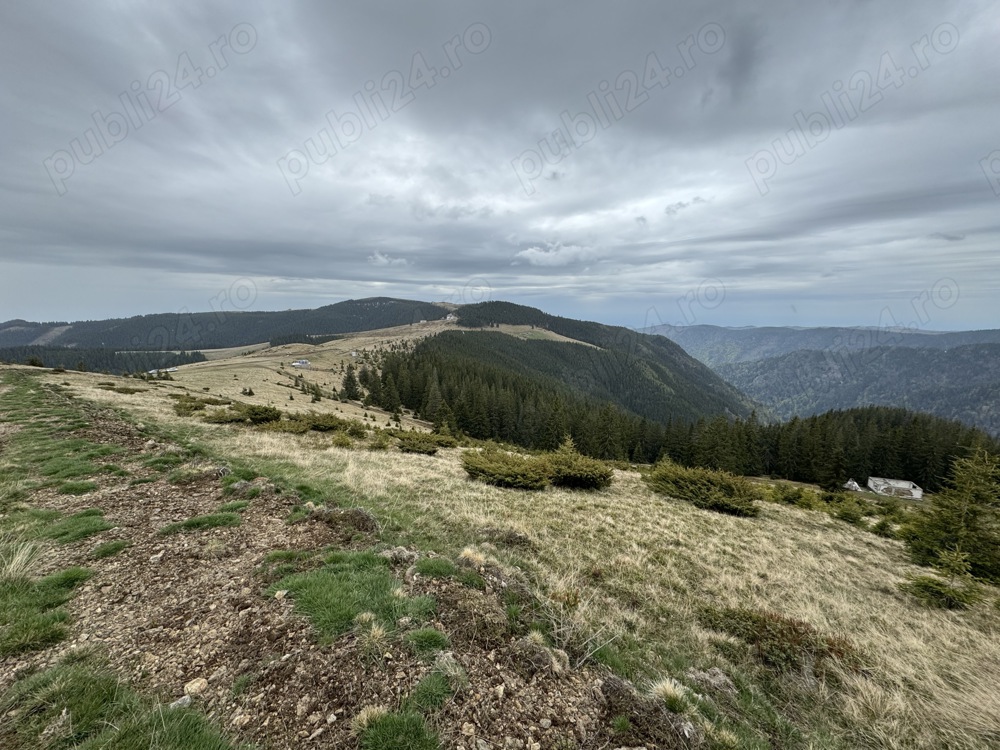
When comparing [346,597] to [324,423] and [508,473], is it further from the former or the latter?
[324,423]

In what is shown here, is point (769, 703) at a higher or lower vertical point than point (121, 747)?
lower

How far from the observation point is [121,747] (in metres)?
4.14

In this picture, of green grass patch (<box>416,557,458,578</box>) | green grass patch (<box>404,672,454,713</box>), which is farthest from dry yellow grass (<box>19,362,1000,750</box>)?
green grass patch (<box>404,672,454,713</box>)

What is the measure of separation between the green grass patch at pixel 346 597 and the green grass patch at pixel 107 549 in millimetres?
4134

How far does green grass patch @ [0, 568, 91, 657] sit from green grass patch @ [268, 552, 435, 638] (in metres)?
2.91

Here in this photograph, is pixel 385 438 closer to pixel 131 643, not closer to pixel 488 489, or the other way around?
pixel 488 489

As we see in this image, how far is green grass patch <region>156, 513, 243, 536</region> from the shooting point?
9.52 metres

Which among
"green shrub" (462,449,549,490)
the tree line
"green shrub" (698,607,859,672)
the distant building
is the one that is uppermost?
"green shrub" (698,607,859,672)

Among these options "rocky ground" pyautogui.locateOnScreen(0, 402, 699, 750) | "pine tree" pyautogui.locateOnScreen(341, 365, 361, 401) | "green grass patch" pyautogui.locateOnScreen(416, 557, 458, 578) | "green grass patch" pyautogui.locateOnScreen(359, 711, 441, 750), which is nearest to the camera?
"green grass patch" pyautogui.locateOnScreen(359, 711, 441, 750)

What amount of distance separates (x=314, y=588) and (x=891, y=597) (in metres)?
18.1

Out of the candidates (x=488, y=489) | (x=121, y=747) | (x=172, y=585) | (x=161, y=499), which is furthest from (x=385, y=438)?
(x=121, y=747)

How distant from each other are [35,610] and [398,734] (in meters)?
6.55

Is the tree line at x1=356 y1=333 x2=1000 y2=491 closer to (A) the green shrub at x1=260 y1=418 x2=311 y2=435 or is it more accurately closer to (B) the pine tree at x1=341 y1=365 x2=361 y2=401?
(B) the pine tree at x1=341 y1=365 x2=361 y2=401

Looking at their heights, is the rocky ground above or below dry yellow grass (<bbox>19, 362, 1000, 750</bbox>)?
above
